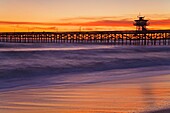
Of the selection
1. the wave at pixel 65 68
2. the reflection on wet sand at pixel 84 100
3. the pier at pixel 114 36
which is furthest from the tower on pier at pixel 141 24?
the reflection on wet sand at pixel 84 100

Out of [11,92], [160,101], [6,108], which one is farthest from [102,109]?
[11,92]

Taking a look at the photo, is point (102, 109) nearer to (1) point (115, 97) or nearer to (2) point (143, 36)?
(1) point (115, 97)

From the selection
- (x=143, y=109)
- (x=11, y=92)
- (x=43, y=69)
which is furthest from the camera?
(x=43, y=69)

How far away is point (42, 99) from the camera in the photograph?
28.9ft

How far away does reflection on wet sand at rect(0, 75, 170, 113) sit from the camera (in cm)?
737

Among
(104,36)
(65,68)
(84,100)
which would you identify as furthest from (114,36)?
(84,100)

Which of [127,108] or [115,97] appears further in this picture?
[115,97]

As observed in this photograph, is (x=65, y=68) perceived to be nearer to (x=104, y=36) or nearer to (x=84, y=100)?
(x=84, y=100)

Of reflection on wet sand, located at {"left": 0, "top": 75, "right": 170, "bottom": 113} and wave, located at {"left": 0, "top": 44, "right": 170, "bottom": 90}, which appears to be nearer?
reflection on wet sand, located at {"left": 0, "top": 75, "right": 170, "bottom": 113}

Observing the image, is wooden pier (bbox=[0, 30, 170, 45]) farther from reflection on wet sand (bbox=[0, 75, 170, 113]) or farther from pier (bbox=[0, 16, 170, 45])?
reflection on wet sand (bbox=[0, 75, 170, 113])

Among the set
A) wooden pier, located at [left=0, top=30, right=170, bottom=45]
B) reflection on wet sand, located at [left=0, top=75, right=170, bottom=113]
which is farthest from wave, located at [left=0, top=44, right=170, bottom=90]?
wooden pier, located at [left=0, top=30, right=170, bottom=45]

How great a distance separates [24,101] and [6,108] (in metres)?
0.86

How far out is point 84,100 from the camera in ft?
28.0

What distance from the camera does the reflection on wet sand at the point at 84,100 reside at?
24.2 ft
